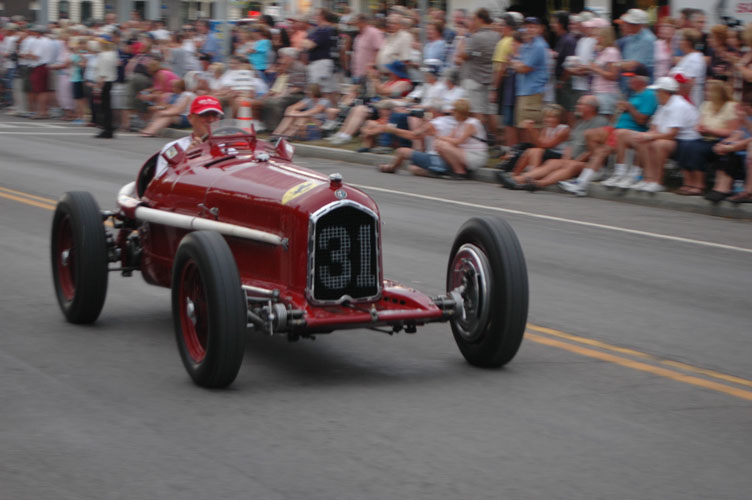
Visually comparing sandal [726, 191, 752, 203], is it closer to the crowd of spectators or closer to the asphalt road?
the crowd of spectators

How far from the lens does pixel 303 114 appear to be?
22.2 m

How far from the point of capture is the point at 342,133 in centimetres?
2164

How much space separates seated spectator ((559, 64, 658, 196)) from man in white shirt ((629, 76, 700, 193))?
0.15m

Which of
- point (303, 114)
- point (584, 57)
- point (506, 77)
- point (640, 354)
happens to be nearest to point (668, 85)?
point (584, 57)

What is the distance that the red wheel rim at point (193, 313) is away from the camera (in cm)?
668

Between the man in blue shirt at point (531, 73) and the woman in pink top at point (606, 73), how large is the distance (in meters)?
1.06

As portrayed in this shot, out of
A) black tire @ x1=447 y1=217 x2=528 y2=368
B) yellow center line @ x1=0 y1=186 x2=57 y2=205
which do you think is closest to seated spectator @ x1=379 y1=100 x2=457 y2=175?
yellow center line @ x1=0 y1=186 x2=57 y2=205

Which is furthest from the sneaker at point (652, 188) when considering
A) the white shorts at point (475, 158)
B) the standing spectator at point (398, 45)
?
the standing spectator at point (398, 45)

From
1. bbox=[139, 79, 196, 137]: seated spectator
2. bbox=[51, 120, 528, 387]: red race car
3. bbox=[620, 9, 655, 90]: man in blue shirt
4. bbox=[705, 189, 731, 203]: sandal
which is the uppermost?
bbox=[620, 9, 655, 90]: man in blue shirt

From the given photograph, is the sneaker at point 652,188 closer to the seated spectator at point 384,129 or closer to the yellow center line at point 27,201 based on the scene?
the seated spectator at point 384,129

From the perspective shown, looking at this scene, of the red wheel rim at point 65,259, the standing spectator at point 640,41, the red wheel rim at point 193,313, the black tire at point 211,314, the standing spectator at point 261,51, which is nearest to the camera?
the black tire at point 211,314

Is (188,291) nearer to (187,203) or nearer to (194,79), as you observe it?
(187,203)

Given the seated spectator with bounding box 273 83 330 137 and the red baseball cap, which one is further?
the seated spectator with bounding box 273 83 330 137

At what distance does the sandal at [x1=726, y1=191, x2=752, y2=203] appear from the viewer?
14.2 m
